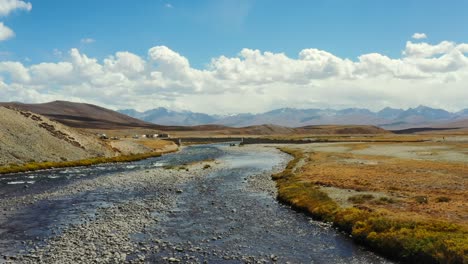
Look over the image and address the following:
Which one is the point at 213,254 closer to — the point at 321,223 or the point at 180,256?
the point at 180,256

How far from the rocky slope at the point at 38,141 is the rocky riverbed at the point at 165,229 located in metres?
30.9

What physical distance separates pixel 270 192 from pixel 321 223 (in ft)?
45.8

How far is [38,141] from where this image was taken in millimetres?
80812

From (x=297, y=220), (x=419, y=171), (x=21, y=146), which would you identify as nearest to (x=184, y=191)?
(x=297, y=220)

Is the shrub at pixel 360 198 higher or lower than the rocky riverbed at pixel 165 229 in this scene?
higher

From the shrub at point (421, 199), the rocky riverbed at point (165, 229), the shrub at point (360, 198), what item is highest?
the shrub at point (421, 199)

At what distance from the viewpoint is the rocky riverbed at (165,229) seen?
23.2 metres

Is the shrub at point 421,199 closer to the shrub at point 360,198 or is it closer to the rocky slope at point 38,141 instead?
the shrub at point 360,198

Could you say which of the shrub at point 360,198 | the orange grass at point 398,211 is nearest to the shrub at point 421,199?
the orange grass at point 398,211

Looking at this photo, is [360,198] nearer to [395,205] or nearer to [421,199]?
[395,205]

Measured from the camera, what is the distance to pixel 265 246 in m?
25.0

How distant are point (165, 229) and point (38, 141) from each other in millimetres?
63962

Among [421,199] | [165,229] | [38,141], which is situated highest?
[38,141]

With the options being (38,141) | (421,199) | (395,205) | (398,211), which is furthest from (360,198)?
(38,141)
